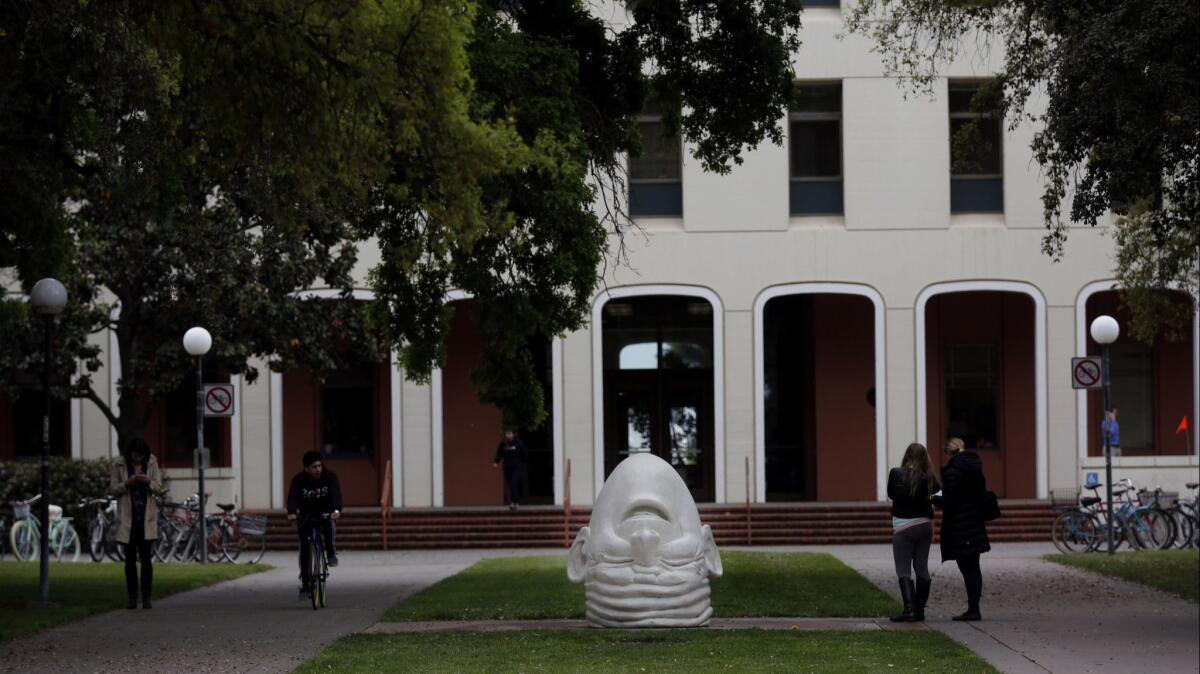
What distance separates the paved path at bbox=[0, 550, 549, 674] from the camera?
1297 cm

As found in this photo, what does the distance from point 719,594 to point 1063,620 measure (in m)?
3.88

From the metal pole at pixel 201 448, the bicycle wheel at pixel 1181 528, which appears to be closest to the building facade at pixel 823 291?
the bicycle wheel at pixel 1181 528

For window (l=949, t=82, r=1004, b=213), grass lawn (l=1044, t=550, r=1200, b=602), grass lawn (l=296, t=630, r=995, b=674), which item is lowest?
grass lawn (l=1044, t=550, r=1200, b=602)

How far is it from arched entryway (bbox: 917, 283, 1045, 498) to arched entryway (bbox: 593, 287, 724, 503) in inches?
177

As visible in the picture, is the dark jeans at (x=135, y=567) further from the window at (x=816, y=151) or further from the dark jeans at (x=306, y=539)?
the window at (x=816, y=151)

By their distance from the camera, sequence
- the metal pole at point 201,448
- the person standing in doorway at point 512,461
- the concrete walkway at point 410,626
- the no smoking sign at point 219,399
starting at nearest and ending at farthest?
the concrete walkway at point 410,626 < the metal pole at point 201,448 < the no smoking sign at point 219,399 < the person standing in doorway at point 512,461

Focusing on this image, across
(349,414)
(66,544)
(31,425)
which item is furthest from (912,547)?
(31,425)

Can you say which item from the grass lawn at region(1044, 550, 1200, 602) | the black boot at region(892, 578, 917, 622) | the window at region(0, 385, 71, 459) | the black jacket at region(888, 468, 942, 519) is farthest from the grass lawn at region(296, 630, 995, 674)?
the window at region(0, 385, 71, 459)

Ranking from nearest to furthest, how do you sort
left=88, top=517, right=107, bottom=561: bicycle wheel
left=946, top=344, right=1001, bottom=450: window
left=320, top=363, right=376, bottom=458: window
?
left=88, top=517, right=107, bottom=561: bicycle wheel < left=946, top=344, right=1001, bottom=450: window < left=320, top=363, right=376, bottom=458: window

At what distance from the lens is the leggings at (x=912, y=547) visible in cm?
1528

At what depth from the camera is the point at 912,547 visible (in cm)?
1533

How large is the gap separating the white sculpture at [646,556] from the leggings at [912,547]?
195 cm

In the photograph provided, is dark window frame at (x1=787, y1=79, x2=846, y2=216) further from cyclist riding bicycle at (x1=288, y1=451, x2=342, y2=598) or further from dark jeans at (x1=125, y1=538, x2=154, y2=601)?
dark jeans at (x1=125, y1=538, x2=154, y2=601)

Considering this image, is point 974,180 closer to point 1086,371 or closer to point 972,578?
point 1086,371
